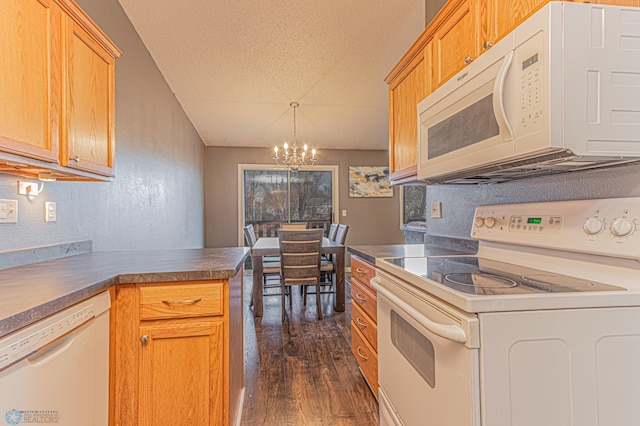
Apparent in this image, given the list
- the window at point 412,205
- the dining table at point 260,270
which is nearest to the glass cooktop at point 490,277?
the dining table at point 260,270

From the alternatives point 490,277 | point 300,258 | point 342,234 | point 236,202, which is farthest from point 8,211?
point 236,202

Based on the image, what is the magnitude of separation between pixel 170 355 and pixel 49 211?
1.02m

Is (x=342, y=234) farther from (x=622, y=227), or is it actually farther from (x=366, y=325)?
(x=622, y=227)

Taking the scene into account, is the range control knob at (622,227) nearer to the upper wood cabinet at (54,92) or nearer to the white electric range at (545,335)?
the white electric range at (545,335)

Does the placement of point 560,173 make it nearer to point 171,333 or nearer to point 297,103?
point 171,333

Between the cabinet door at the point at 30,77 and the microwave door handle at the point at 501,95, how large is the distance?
5.16 feet

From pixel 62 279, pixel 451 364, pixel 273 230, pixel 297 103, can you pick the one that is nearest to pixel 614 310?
pixel 451 364

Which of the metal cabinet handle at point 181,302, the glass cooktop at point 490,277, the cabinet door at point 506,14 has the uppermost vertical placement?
the cabinet door at point 506,14

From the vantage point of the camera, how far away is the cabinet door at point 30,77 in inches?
39.5

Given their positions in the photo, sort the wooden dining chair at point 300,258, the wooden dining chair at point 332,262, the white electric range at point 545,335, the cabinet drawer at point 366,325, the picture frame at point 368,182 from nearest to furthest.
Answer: the white electric range at point 545,335 → the cabinet drawer at point 366,325 → the wooden dining chair at point 300,258 → the wooden dining chair at point 332,262 → the picture frame at point 368,182

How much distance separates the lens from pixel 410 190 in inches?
248

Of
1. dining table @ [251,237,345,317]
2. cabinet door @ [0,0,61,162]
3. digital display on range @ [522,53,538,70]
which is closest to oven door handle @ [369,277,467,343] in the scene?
digital display on range @ [522,53,538,70]

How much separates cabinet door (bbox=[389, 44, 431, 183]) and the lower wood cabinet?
1.34m

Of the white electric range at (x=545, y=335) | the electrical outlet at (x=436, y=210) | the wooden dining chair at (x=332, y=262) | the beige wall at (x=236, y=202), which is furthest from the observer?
the beige wall at (x=236, y=202)
